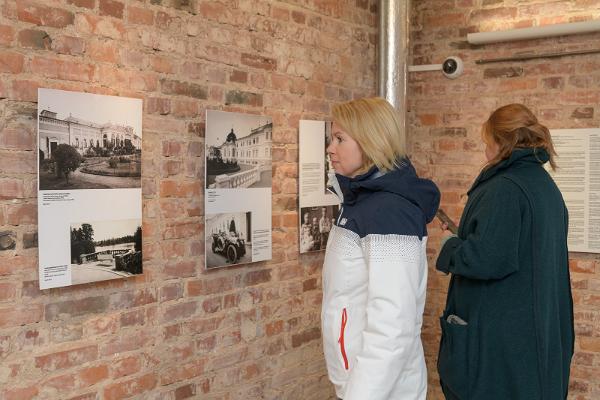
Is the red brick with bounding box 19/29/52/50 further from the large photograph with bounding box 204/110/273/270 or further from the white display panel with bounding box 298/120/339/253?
the white display panel with bounding box 298/120/339/253

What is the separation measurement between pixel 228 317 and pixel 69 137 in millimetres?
1094

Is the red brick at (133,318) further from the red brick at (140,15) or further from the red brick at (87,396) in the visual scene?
the red brick at (140,15)

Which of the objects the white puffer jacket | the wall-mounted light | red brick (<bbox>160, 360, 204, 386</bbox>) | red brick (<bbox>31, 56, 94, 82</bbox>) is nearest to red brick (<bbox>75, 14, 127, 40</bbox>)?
red brick (<bbox>31, 56, 94, 82</bbox>)

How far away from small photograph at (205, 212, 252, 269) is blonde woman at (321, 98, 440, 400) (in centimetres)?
82

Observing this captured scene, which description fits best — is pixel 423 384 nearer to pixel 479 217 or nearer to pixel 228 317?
pixel 479 217

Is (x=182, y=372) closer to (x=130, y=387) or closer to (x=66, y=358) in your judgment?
(x=130, y=387)

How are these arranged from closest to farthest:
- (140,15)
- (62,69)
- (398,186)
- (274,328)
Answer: (398,186)
(62,69)
(140,15)
(274,328)

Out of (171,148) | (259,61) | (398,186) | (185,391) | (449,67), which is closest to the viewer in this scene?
(398,186)

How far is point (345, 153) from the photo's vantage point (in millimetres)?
2006

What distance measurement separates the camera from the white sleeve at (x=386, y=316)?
5.92 feet

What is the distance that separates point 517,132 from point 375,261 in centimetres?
86

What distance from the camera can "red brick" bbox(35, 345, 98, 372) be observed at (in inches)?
85.7

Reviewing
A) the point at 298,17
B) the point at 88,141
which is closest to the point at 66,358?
the point at 88,141

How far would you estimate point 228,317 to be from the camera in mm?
2877
